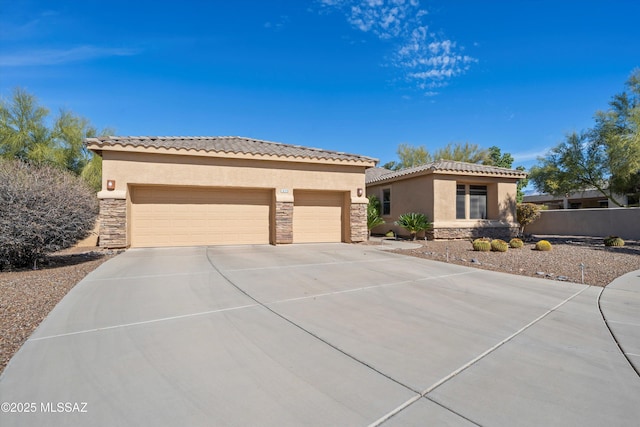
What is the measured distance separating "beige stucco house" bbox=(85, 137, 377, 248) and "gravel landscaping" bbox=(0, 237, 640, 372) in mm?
1566

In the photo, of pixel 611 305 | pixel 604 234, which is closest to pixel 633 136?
pixel 604 234

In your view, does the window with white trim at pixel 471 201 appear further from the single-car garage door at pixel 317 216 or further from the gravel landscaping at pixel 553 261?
the single-car garage door at pixel 317 216

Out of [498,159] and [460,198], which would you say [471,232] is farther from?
[498,159]

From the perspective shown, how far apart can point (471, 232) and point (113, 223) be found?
53.5 ft

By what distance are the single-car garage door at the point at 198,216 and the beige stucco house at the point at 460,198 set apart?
8.35 m

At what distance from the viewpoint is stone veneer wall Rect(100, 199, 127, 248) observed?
1104 cm

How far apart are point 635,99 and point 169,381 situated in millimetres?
23631

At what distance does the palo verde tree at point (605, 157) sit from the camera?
50.1 feet

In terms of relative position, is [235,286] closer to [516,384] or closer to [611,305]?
[516,384]

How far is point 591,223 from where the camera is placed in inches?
813

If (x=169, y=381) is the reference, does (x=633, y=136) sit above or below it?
above

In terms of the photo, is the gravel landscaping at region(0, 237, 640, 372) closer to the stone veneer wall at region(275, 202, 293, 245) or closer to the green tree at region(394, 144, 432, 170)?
the stone veneer wall at region(275, 202, 293, 245)

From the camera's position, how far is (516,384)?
Result: 119 inches

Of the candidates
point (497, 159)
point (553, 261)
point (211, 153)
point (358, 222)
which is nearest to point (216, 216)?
point (211, 153)
